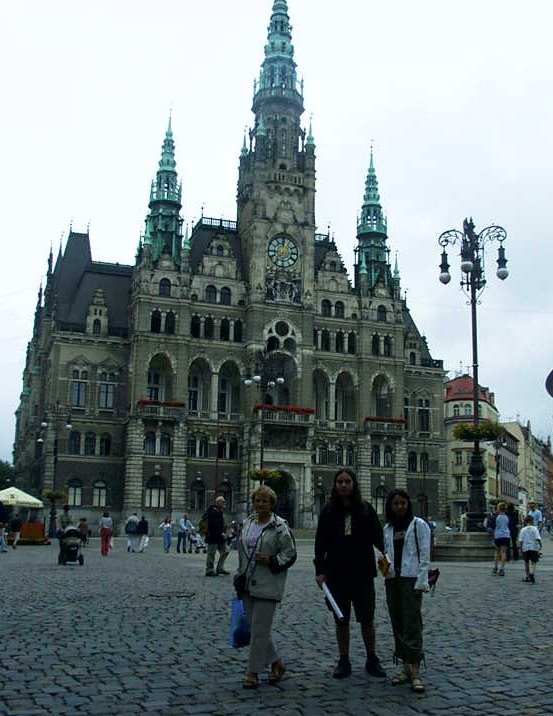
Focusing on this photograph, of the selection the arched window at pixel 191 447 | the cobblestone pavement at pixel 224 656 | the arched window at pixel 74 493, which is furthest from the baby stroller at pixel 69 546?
the arched window at pixel 191 447

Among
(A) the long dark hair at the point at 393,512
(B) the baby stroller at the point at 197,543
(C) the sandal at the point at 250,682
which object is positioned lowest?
(C) the sandal at the point at 250,682

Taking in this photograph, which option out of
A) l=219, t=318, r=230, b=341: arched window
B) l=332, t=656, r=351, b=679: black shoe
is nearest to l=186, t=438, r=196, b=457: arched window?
l=219, t=318, r=230, b=341: arched window

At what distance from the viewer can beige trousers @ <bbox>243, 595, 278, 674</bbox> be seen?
879 cm

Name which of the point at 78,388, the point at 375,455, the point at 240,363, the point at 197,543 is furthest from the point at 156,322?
the point at 197,543

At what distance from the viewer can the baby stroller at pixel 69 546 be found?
27.6 metres

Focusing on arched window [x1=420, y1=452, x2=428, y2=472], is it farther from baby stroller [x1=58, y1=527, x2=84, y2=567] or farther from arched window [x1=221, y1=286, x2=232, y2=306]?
baby stroller [x1=58, y1=527, x2=84, y2=567]

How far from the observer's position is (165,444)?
71.2 meters

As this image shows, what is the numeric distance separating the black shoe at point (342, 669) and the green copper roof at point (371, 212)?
81.3 meters

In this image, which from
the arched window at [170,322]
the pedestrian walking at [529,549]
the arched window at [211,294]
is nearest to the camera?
the pedestrian walking at [529,549]

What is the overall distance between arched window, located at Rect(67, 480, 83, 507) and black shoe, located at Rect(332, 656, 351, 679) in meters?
62.9

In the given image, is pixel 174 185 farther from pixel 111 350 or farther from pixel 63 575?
pixel 63 575

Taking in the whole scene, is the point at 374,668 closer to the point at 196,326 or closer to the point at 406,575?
the point at 406,575

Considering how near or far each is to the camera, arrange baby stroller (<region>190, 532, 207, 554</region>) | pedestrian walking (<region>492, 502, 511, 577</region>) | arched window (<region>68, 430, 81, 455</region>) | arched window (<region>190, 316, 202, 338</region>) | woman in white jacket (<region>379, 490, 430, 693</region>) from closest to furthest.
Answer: woman in white jacket (<region>379, 490, 430, 693</region>) → pedestrian walking (<region>492, 502, 511, 577</region>) → baby stroller (<region>190, 532, 207, 554</region>) → arched window (<region>68, 430, 81, 455</region>) → arched window (<region>190, 316, 202, 338</region>)

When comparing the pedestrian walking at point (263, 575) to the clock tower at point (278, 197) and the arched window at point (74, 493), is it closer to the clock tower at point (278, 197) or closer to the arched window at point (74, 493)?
the arched window at point (74, 493)
